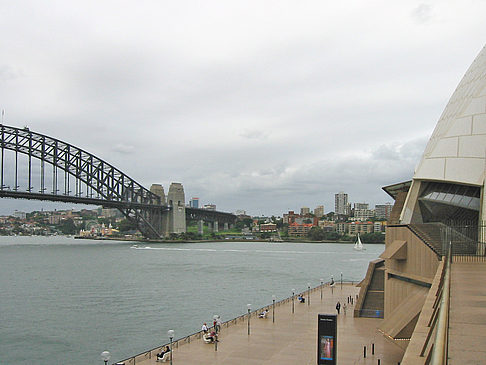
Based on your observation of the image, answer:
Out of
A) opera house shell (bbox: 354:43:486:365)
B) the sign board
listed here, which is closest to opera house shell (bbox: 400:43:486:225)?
opera house shell (bbox: 354:43:486:365)

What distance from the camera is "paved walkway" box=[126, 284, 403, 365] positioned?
661 inches

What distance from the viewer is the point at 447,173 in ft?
56.1

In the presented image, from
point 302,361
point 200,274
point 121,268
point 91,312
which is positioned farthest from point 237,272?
point 302,361

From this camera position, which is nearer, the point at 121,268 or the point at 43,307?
the point at 43,307

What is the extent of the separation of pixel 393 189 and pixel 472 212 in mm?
12023

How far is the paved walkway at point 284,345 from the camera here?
16781 mm

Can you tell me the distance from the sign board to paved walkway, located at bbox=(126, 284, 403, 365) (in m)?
2.85

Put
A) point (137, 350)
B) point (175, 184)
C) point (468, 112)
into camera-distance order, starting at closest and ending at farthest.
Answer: point (468, 112)
point (137, 350)
point (175, 184)

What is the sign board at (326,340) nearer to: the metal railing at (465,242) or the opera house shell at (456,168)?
the metal railing at (465,242)

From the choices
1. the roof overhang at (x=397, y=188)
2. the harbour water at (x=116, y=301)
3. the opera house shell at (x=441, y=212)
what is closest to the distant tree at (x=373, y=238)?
the harbour water at (x=116, y=301)

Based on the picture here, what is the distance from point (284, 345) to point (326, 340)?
5760 mm

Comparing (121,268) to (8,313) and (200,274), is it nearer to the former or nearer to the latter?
(200,274)

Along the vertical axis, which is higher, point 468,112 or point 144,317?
point 468,112

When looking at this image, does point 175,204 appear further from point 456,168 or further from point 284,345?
point 456,168
